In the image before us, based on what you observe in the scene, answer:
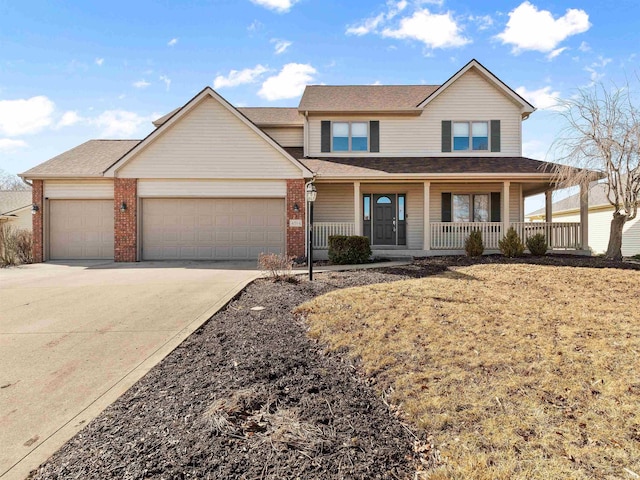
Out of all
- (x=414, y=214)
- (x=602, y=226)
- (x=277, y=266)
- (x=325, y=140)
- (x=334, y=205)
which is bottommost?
(x=277, y=266)

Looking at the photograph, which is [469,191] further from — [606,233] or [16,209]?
[16,209]

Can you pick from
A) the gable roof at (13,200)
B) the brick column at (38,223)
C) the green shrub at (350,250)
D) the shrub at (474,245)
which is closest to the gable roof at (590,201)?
the shrub at (474,245)

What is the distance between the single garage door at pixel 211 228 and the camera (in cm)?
1341

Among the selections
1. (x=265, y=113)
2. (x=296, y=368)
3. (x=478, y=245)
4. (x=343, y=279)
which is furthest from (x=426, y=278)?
(x=265, y=113)

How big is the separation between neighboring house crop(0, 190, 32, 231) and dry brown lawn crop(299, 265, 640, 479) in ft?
64.0

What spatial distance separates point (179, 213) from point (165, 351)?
9969mm

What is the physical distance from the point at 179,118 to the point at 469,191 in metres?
11.6

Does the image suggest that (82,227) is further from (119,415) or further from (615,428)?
(615,428)

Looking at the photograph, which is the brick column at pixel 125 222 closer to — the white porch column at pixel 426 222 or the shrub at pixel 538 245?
the white porch column at pixel 426 222

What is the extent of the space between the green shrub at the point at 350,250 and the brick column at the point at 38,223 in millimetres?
10840

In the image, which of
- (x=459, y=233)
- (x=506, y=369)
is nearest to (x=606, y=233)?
(x=459, y=233)

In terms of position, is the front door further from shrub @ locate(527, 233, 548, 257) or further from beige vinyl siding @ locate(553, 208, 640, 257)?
beige vinyl siding @ locate(553, 208, 640, 257)

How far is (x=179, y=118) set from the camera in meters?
13.0

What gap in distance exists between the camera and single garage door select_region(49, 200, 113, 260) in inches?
535
